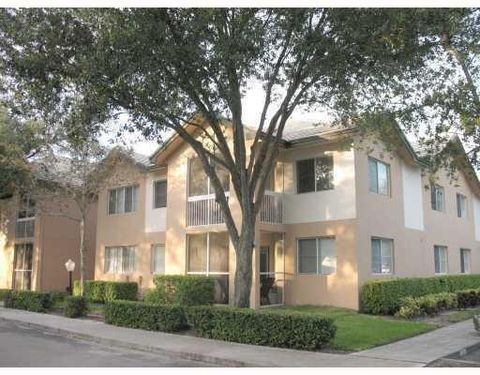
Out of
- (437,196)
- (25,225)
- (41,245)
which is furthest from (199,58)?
(25,225)

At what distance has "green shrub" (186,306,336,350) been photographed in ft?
39.3

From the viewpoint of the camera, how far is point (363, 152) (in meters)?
20.2

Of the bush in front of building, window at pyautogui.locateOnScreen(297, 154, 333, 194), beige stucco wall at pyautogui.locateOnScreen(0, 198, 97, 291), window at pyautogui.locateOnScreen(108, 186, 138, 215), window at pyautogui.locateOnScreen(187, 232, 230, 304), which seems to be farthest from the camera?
beige stucco wall at pyautogui.locateOnScreen(0, 198, 97, 291)

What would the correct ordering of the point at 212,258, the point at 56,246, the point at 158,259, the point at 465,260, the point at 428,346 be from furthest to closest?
the point at 56,246 < the point at 465,260 < the point at 158,259 < the point at 212,258 < the point at 428,346

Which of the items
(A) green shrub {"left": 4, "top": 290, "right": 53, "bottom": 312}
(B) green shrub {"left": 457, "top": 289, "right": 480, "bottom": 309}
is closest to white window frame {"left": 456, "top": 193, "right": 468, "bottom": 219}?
(B) green shrub {"left": 457, "top": 289, "right": 480, "bottom": 309}

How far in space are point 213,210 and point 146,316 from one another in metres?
6.59

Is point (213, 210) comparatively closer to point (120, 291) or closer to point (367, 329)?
point (120, 291)

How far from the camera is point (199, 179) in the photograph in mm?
22531

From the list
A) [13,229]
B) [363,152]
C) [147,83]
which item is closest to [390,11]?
[147,83]

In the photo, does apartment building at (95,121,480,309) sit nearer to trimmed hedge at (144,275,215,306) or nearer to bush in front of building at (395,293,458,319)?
trimmed hedge at (144,275,215,306)

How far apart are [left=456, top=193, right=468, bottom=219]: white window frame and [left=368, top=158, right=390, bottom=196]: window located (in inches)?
340

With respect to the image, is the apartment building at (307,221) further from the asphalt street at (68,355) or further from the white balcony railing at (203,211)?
the asphalt street at (68,355)

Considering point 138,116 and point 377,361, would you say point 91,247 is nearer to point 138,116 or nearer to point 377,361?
point 138,116

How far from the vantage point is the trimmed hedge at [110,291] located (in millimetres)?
23781
